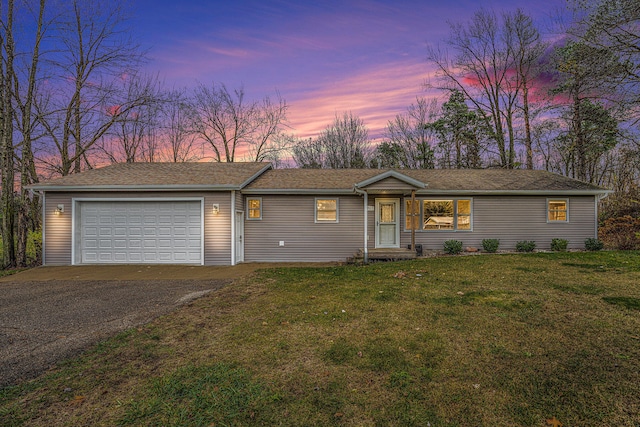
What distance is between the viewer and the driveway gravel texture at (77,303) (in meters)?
3.66

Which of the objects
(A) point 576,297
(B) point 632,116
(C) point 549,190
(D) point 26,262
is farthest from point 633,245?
(D) point 26,262

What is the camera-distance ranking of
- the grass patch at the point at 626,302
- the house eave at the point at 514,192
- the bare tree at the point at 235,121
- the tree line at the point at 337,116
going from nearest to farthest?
the grass patch at the point at 626,302, the tree line at the point at 337,116, the house eave at the point at 514,192, the bare tree at the point at 235,121

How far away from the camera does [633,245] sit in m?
11.9

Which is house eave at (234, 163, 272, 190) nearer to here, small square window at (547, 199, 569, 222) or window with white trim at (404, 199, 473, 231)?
window with white trim at (404, 199, 473, 231)

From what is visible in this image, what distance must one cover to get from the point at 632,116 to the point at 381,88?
10.0 metres

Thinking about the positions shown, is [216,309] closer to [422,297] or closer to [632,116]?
[422,297]

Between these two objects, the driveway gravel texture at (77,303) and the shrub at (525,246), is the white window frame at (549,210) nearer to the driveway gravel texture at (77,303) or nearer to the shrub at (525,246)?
the shrub at (525,246)

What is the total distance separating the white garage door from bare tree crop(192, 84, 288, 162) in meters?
12.2

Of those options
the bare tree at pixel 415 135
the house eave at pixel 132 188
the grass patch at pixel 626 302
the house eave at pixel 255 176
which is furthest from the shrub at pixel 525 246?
the bare tree at pixel 415 135

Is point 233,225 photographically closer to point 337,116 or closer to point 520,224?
point 520,224

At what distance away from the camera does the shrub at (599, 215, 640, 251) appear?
39.4 ft

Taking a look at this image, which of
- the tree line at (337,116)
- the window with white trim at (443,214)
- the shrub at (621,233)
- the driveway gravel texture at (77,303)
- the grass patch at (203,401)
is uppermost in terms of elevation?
the tree line at (337,116)

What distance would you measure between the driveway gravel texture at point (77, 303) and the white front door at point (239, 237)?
1.06 m

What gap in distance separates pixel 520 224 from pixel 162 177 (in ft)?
47.2
